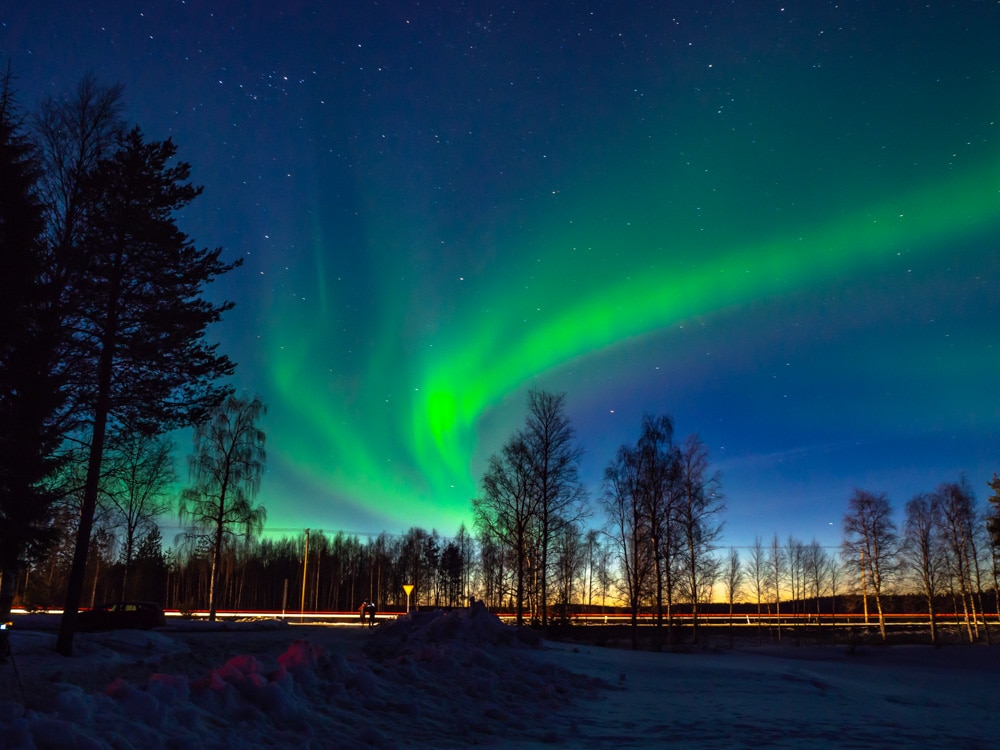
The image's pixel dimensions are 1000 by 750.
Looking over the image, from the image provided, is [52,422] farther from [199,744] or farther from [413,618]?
[199,744]

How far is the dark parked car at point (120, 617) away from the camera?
93.9 ft

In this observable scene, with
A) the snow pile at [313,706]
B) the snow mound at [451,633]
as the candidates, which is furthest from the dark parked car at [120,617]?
the snow pile at [313,706]

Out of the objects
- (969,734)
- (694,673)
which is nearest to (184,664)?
(694,673)

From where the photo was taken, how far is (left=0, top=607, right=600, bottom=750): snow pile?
4.63 metres

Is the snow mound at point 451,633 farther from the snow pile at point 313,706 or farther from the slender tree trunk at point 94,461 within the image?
the slender tree trunk at point 94,461

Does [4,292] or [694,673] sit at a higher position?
[4,292]

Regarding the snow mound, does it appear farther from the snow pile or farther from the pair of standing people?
the pair of standing people

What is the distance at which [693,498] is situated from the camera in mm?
38156

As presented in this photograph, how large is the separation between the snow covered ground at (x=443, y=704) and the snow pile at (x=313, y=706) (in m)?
0.02

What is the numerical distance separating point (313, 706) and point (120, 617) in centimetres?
2725

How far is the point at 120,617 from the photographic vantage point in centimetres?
2867

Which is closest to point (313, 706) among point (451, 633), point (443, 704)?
point (443, 704)

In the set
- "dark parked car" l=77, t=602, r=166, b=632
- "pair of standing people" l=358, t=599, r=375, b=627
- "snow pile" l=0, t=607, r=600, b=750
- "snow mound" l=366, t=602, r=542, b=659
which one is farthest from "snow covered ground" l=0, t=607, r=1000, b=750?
"pair of standing people" l=358, t=599, r=375, b=627

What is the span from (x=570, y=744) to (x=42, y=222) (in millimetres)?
17275
